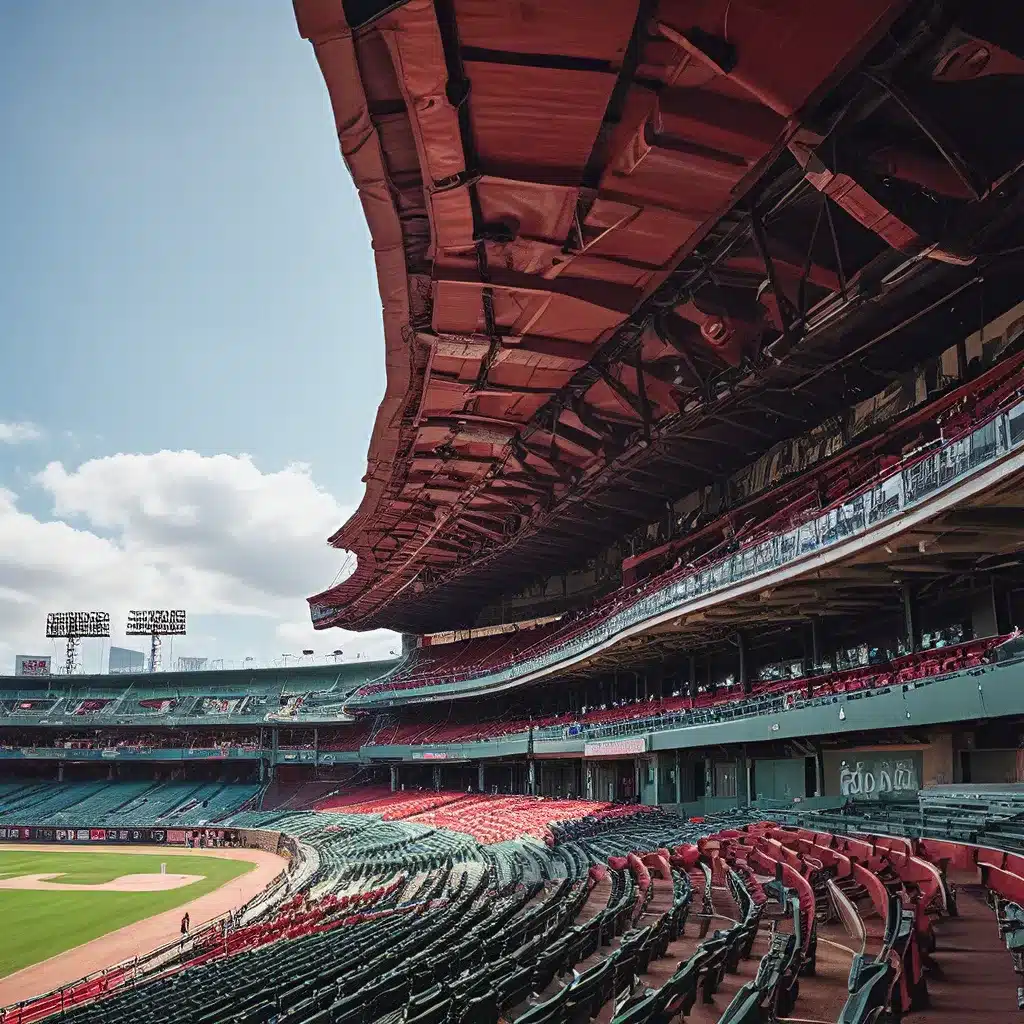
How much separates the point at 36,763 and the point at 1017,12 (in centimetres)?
7964

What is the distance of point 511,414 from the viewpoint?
866 inches

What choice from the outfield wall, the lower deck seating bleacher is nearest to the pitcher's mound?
the outfield wall

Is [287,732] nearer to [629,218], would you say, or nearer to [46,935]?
[46,935]

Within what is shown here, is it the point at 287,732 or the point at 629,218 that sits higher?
the point at 629,218

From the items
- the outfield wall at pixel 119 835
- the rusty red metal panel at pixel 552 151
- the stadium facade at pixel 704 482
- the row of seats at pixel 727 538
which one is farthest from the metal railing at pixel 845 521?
the outfield wall at pixel 119 835

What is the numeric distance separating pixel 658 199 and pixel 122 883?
40.2 m

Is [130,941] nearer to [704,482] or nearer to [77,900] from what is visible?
[77,900]

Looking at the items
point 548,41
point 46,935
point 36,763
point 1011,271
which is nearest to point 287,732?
point 36,763

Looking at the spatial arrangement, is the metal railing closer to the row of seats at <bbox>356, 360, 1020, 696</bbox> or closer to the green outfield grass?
the row of seats at <bbox>356, 360, 1020, 696</bbox>

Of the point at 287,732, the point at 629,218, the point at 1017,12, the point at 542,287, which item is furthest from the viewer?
the point at 287,732

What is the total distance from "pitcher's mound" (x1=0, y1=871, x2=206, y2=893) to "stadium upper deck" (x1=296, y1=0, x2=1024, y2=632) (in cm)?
2508

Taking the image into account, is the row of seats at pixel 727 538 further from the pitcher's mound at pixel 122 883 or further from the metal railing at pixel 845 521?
the pitcher's mound at pixel 122 883

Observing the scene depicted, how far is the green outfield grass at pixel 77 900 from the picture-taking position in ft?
96.1

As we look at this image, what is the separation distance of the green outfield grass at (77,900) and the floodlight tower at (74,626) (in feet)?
121
